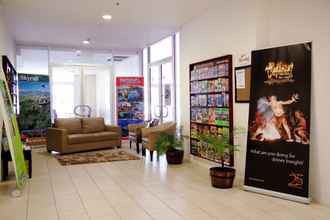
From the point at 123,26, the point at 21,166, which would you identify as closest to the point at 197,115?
the point at 123,26

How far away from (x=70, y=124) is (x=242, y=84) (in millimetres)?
→ 4939

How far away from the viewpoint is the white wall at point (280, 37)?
365 centimetres

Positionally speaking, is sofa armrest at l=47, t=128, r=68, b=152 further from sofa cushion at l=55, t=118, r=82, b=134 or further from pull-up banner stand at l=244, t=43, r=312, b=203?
pull-up banner stand at l=244, t=43, r=312, b=203

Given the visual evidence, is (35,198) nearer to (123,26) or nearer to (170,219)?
(170,219)

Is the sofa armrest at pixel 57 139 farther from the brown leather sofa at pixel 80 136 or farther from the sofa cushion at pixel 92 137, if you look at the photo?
the sofa cushion at pixel 92 137

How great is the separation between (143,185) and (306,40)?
9.80 feet

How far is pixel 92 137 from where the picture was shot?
7855mm

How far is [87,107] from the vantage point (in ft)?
32.8

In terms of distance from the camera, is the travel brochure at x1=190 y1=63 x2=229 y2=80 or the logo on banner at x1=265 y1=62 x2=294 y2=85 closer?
the logo on banner at x1=265 y1=62 x2=294 y2=85

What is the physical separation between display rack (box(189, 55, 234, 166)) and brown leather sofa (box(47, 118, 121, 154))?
2685 mm

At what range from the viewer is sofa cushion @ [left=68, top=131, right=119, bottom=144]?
7559 millimetres

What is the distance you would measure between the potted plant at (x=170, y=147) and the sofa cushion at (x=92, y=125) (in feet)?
9.30

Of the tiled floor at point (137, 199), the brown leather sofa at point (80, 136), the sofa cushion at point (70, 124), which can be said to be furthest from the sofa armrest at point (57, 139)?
the tiled floor at point (137, 199)

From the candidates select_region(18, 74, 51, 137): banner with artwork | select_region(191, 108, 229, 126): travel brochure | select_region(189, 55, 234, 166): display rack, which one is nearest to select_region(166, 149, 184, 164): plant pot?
select_region(189, 55, 234, 166): display rack
